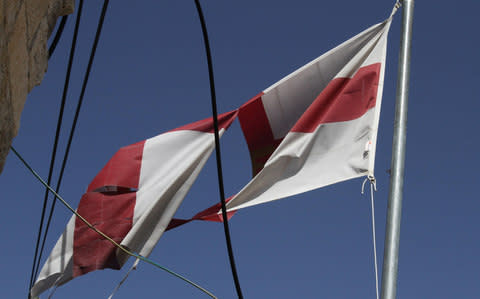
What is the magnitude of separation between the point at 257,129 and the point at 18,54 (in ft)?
15.1

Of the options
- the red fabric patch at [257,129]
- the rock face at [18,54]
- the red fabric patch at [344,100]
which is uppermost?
the rock face at [18,54]

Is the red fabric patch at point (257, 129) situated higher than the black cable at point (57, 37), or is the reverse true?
the black cable at point (57, 37)

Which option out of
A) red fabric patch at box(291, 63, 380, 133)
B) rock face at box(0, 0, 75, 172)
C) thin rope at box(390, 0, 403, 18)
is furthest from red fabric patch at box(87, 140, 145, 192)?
rock face at box(0, 0, 75, 172)

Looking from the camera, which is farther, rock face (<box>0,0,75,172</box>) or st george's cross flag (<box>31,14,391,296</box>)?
st george's cross flag (<box>31,14,391,296</box>)

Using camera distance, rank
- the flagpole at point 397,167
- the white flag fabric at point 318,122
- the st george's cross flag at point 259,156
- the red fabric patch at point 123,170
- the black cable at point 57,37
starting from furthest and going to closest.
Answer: the red fabric patch at point 123,170 < the st george's cross flag at point 259,156 < the white flag fabric at point 318,122 < the flagpole at point 397,167 < the black cable at point 57,37

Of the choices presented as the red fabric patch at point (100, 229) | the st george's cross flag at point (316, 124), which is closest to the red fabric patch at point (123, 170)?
the red fabric patch at point (100, 229)

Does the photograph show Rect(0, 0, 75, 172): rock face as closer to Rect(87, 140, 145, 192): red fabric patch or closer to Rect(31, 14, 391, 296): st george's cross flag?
Rect(31, 14, 391, 296): st george's cross flag

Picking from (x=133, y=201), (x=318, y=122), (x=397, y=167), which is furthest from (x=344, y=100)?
Result: (x=133, y=201)

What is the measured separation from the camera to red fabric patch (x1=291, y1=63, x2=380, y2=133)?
6.86 meters

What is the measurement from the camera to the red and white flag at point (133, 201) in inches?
287

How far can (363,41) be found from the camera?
722 cm

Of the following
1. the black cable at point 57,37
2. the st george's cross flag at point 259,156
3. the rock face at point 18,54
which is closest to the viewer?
the rock face at point 18,54

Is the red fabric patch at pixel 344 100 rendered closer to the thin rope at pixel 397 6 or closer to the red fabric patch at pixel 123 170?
the thin rope at pixel 397 6

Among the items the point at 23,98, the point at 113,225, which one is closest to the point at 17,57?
the point at 23,98
